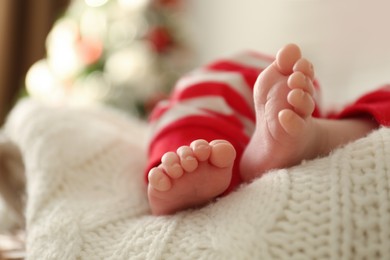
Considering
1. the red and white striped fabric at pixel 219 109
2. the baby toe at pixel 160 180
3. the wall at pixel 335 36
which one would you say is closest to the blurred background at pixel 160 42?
the wall at pixel 335 36

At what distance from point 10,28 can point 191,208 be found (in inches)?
78.4

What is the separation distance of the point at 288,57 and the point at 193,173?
0.55ft

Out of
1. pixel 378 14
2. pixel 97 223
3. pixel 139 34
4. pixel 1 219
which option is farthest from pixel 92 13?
pixel 97 223

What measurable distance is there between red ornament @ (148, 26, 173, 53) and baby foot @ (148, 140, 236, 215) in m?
1.38

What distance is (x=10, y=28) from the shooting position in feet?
7.68

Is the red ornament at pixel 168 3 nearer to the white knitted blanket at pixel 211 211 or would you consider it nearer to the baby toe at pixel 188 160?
the white knitted blanket at pixel 211 211

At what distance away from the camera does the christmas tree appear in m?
1.76

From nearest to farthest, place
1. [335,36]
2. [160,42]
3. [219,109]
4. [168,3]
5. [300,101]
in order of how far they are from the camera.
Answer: [300,101] → [219,109] → [335,36] → [160,42] → [168,3]

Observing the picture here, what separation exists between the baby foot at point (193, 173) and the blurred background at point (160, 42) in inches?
29.0

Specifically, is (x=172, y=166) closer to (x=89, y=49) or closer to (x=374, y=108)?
(x=374, y=108)

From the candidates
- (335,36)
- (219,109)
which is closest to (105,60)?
(335,36)

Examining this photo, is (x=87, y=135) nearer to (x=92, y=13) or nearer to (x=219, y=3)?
(x=92, y=13)

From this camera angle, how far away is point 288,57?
58 cm


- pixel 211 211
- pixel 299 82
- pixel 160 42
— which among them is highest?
pixel 299 82
